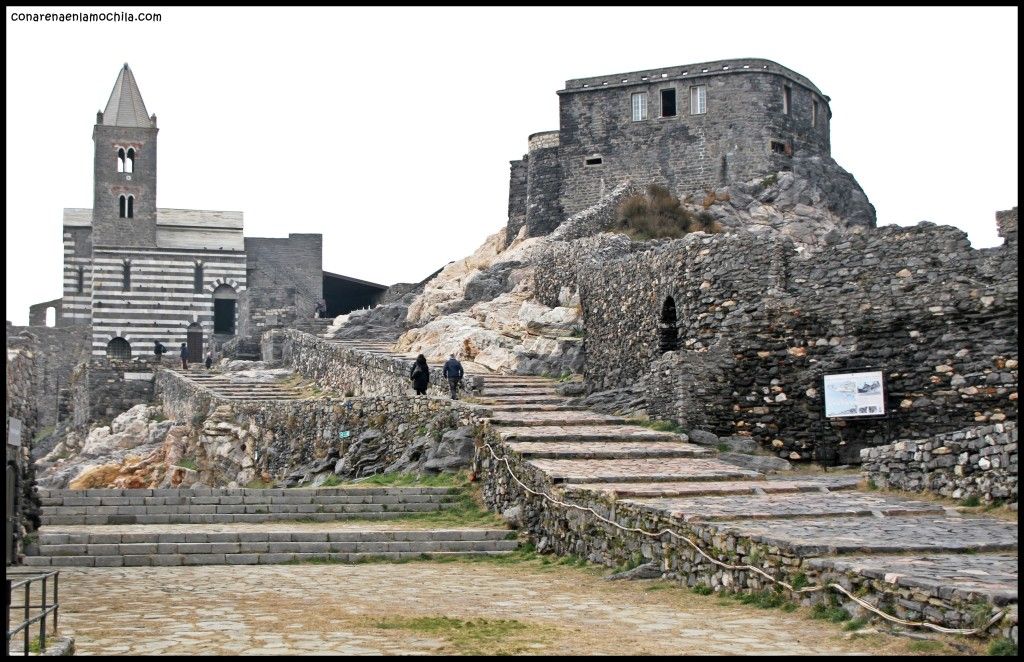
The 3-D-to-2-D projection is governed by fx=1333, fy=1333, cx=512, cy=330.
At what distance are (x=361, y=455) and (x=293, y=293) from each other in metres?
26.8

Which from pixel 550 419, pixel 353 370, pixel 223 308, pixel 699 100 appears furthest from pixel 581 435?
pixel 223 308

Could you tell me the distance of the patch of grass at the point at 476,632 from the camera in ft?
30.8

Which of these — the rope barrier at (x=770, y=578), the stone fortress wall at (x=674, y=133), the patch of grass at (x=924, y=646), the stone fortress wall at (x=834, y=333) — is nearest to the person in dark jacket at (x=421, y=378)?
the stone fortress wall at (x=834, y=333)

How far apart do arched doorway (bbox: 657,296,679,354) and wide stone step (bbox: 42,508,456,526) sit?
6102mm

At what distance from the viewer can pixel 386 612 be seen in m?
11.5

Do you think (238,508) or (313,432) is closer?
(238,508)

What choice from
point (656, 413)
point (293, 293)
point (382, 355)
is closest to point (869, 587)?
point (656, 413)

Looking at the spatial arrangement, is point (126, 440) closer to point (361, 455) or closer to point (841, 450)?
point (361, 455)

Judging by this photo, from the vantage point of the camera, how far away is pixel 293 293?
49.7 m

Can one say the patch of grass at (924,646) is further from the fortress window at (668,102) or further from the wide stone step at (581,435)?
the fortress window at (668,102)

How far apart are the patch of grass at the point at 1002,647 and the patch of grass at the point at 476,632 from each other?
3071mm

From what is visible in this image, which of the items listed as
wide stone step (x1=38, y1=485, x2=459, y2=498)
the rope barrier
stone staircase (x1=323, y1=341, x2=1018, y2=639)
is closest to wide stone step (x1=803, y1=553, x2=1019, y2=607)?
stone staircase (x1=323, y1=341, x2=1018, y2=639)

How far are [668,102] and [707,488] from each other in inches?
1095

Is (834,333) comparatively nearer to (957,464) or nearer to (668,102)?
(957,464)
